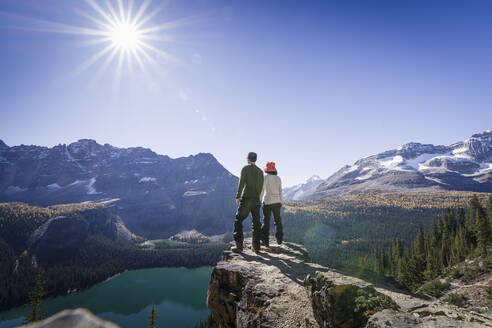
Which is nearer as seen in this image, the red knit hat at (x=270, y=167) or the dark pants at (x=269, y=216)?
the dark pants at (x=269, y=216)

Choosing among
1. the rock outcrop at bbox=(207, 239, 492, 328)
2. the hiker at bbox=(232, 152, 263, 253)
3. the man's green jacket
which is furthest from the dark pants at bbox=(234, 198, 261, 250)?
the rock outcrop at bbox=(207, 239, 492, 328)

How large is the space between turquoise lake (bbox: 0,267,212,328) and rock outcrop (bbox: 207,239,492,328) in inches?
3965

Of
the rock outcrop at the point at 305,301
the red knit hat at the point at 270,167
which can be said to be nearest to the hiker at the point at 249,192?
the red knit hat at the point at 270,167

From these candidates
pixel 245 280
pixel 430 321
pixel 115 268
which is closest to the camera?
pixel 430 321

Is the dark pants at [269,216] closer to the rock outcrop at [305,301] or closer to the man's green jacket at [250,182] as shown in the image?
the man's green jacket at [250,182]

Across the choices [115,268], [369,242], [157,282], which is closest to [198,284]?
[157,282]

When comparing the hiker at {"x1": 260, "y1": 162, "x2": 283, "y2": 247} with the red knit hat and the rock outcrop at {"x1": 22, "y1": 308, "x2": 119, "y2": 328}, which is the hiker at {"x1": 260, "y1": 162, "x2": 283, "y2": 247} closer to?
the red knit hat

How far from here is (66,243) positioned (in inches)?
7466

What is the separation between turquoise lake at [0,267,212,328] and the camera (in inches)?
3866

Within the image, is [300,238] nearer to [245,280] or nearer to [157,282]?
[157,282]

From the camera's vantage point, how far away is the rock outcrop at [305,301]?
4.50 m

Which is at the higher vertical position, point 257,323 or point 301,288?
point 301,288

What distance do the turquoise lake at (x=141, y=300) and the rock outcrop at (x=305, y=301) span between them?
330 ft

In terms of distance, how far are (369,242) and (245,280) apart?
192m
